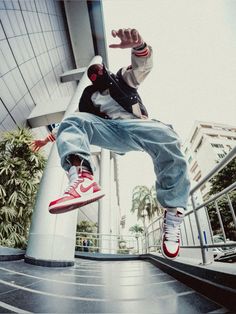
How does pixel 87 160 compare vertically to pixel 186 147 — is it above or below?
below

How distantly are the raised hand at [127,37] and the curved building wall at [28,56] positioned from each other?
4.89m

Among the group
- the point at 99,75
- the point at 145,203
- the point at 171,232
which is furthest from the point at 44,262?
the point at 145,203

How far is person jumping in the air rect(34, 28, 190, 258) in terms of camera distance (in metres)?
1.19

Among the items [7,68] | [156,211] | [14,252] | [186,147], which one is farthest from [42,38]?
[186,147]

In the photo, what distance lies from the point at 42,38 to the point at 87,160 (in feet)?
25.0

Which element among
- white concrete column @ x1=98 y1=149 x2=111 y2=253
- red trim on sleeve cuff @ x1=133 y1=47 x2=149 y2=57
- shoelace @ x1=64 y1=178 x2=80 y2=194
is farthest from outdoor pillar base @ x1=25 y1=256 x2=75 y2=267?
white concrete column @ x1=98 y1=149 x2=111 y2=253

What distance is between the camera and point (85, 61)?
36.5 feet

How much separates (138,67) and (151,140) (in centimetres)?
55

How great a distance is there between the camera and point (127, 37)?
1225 millimetres

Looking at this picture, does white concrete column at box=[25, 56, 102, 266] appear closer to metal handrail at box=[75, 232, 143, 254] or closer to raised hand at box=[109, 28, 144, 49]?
metal handrail at box=[75, 232, 143, 254]

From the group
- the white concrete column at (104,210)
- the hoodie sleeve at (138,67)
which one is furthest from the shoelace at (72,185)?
the white concrete column at (104,210)

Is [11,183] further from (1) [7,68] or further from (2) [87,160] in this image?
(2) [87,160]

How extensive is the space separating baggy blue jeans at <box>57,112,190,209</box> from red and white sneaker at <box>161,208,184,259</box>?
0.08 m

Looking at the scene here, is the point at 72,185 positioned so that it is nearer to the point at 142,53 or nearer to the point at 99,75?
the point at 99,75
